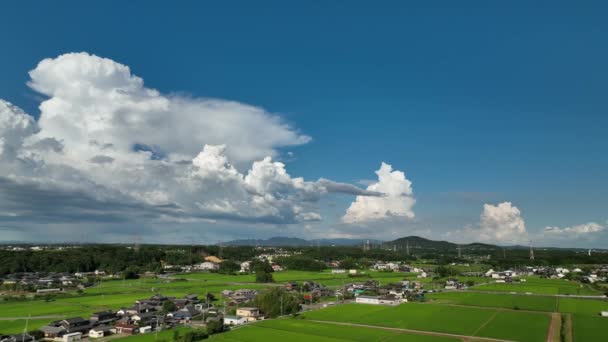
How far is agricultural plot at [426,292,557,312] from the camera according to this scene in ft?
181

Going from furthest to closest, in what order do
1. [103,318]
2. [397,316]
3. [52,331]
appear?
[397,316] < [103,318] < [52,331]

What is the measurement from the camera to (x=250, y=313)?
45719 mm

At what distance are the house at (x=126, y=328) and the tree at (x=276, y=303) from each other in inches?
534

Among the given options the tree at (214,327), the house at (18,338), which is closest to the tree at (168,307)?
the tree at (214,327)

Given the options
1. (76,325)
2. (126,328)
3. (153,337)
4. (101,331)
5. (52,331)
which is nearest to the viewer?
(153,337)

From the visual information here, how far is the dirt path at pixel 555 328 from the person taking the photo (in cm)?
3688

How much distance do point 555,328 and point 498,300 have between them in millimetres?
19931

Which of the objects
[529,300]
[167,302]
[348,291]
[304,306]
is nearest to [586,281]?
[529,300]

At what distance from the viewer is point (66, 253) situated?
348 ft

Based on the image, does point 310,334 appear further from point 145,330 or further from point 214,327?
point 145,330

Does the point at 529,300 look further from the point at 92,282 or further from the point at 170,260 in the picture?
the point at 170,260

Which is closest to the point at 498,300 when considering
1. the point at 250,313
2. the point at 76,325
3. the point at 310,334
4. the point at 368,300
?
the point at 368,300

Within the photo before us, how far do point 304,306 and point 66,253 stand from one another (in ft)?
253

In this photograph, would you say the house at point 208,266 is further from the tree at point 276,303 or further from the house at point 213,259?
the tree at point 276,303
